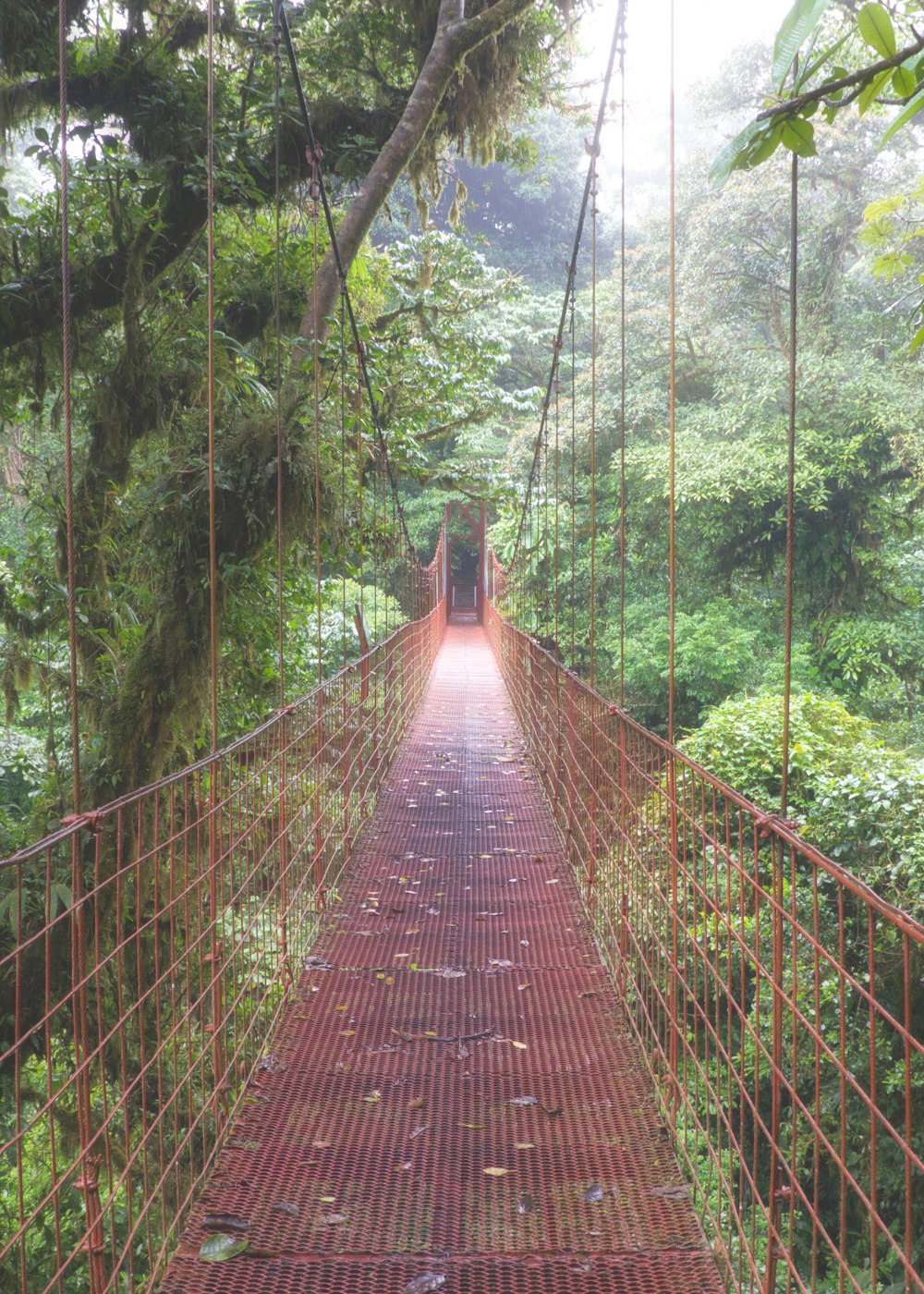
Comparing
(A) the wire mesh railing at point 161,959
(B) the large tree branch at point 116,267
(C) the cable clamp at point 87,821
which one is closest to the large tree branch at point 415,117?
(B) the large tree branch at point 116,267

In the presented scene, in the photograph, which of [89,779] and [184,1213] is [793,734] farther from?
[184,1213]

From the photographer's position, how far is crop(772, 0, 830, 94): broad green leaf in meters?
0.74

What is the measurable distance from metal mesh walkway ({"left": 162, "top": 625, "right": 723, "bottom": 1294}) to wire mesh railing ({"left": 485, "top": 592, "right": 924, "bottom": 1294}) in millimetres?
111

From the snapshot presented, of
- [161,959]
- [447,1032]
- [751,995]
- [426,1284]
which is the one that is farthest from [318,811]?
[751,995]

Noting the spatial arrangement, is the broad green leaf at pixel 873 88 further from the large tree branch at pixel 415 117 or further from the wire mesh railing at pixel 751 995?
the large tree branch at pixel 415 117

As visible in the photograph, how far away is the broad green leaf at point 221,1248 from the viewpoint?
155cm

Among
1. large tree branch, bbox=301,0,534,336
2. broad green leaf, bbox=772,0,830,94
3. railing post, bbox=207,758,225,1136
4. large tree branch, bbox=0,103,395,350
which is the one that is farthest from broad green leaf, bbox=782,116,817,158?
large tree branch, bbox=301,0,534,336

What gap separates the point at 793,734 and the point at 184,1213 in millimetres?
4449

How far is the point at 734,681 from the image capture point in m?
10.8

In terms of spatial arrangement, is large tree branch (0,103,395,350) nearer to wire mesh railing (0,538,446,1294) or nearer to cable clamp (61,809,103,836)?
wire mesh railing (0,538,446,1294)

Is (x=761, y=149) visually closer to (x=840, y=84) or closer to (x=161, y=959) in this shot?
(x=840, y=84)

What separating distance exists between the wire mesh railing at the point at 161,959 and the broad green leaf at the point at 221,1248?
6 cm

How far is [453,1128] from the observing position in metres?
1.95

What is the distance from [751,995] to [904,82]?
4.57m
